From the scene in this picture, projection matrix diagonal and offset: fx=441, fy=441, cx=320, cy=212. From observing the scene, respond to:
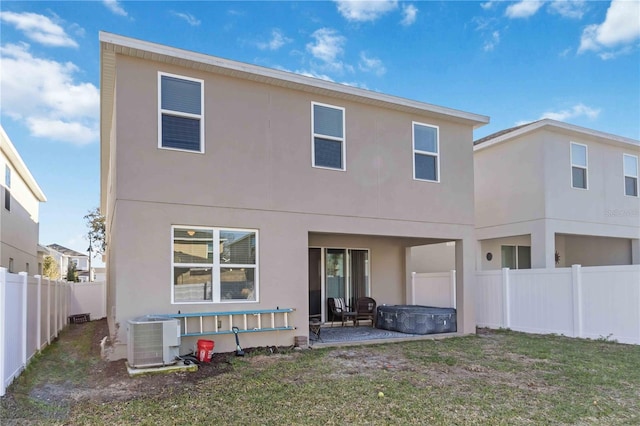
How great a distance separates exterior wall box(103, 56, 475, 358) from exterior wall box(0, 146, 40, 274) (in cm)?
743

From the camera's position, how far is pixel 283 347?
862cm

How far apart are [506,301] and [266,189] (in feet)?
24.0

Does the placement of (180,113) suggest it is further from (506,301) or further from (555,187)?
(555,187)

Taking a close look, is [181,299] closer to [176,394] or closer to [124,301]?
[124,301]

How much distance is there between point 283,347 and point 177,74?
554cm

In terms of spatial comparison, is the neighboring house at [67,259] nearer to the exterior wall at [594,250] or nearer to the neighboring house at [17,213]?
the neighboring house at [17,213]

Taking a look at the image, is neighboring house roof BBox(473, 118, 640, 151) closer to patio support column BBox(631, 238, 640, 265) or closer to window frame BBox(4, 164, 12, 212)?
patio support column BBox(631, 238, 640, 265)

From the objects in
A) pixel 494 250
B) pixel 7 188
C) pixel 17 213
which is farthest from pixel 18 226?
pixel 494 250

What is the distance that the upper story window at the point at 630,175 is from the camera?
14992mm

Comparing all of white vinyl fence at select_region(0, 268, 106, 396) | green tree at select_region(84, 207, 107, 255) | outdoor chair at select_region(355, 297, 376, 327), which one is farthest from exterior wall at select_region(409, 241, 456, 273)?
green tree at select_region(84, 207, 107, 255)

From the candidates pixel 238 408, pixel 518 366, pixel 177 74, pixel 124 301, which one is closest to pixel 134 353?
pixel 124 301

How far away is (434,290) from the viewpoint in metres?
12.7

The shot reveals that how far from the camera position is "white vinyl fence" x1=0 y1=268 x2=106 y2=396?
5.39 m

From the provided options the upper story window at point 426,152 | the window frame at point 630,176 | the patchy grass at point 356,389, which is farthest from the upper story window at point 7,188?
the window frame at point 630,176
